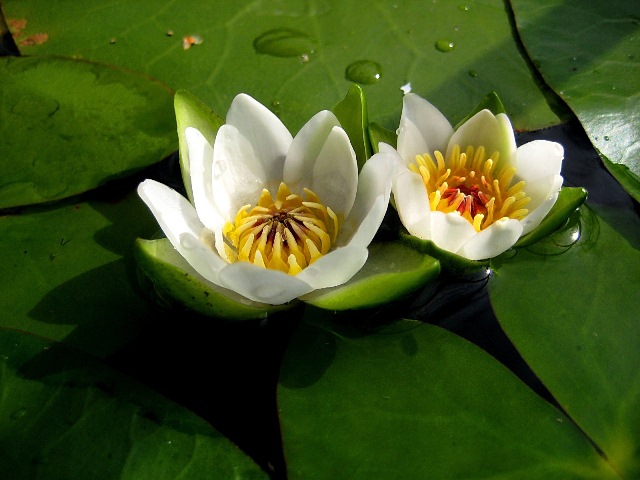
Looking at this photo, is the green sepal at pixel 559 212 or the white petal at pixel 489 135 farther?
the white petal at pixel 489 135

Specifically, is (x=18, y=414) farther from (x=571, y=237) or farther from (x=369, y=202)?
(x=571, y=237)

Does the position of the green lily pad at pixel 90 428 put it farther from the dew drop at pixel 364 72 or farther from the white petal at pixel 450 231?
the dew drop at pixel 364 72

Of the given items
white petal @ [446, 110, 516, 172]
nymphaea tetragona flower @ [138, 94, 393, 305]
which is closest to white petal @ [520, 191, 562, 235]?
white petal @ [446, 110, 516, 172]

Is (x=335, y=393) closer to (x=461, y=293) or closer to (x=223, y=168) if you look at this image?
(x=461, y=293)

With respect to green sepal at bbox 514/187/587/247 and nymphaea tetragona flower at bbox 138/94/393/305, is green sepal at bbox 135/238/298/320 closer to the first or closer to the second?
nymphaea tetragona flower at bbox 138/94/393/305

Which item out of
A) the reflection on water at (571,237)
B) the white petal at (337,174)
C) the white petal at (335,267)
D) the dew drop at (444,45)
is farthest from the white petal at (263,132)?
the dew drop at (444,45)

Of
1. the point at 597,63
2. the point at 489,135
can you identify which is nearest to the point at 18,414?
the point at 489,135

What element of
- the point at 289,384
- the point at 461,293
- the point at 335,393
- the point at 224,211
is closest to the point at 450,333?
the point at 461,293
